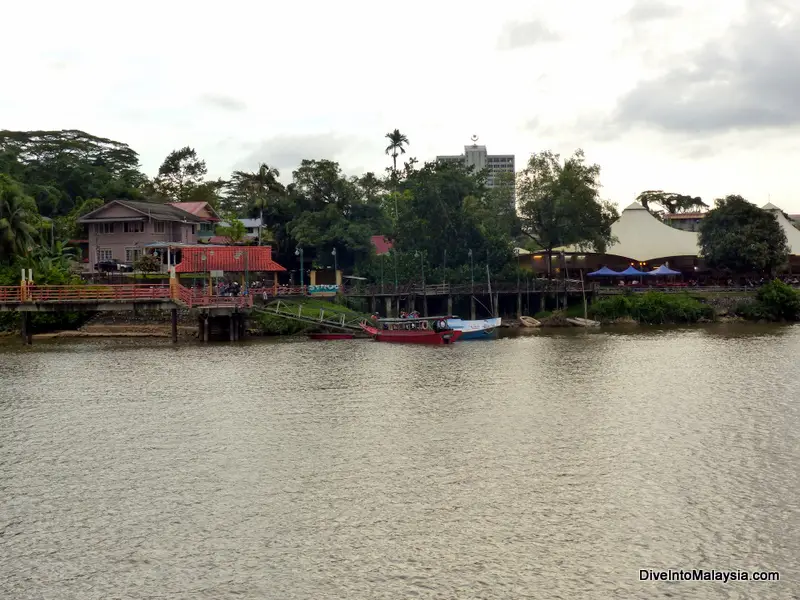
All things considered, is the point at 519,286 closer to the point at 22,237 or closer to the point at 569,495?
the point at 22,237

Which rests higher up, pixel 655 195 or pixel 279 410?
pixel 655 195

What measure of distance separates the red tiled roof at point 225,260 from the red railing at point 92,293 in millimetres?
10245

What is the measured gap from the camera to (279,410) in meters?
36.6

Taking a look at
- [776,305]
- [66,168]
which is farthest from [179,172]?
[776,305]

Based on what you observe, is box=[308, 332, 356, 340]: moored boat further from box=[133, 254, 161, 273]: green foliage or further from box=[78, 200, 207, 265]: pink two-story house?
box=[78, 200, 207, 265]: pink two-story house

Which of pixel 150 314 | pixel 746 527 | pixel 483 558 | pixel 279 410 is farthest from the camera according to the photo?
pixel 150 314

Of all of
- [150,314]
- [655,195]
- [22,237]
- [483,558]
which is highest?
[655,195]

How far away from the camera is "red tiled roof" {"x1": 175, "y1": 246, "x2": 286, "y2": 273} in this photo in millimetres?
75125

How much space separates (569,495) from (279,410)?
16.1 m

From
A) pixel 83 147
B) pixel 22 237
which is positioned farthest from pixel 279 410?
pixel 83 147

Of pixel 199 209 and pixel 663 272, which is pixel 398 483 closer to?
pixel 663 272

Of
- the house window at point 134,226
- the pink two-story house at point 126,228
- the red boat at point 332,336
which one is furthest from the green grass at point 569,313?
the house window at point 134,226

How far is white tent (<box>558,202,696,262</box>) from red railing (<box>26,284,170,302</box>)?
50.1 meters

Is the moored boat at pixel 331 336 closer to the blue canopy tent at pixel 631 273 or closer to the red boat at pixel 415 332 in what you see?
the red boat at pixel 415 332
